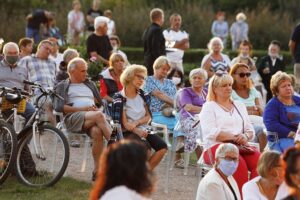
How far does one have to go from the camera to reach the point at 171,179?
12195 millimetres

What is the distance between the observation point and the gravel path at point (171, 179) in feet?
37.1

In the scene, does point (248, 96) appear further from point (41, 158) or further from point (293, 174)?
point (293, 174)

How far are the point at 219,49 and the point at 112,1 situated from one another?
21087 mm

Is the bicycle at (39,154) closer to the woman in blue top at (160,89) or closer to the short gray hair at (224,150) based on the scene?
the short gray hair at (224,150)

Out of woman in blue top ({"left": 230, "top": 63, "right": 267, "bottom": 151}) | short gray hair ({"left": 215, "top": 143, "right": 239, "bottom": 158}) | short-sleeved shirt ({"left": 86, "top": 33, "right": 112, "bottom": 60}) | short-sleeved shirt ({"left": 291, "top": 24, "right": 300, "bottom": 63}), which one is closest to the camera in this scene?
short gray hair ({"left": 215, "top": 143, "right": 239, "bottom": 158})

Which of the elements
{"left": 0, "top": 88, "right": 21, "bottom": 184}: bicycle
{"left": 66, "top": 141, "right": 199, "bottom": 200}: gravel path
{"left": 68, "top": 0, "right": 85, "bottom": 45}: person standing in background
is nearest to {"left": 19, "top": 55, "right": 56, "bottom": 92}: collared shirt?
{"left": 66, "top": 141, "right": 199, "bottom": 200}: gravel path

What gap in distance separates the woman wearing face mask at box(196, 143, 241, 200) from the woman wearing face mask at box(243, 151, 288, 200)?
536 millimetres

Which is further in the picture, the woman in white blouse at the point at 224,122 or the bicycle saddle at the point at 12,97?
the bicycle saddle at the point at 12,97

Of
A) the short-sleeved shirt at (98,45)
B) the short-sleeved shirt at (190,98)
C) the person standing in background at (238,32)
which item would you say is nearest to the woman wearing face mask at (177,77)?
the short-sleeved shirt at (98,45)

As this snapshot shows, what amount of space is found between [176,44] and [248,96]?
5.19 m

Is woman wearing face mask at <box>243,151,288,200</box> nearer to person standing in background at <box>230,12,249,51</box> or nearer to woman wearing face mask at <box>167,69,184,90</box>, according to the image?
woman wearing face mask at <box>167,69,184,90</box>

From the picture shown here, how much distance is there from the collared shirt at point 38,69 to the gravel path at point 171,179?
112 centimetres

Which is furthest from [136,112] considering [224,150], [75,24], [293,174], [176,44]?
[75,24]

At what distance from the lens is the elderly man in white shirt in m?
17.8
